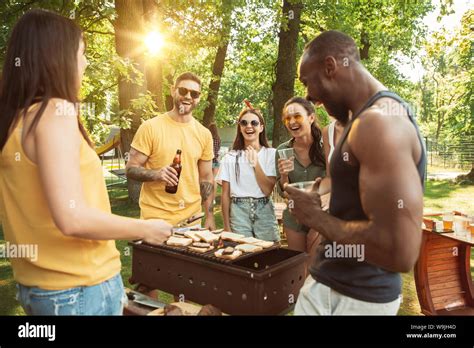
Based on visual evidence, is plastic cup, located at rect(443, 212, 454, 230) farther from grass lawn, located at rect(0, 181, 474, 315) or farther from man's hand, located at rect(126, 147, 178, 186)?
man's hand, located at rect(126, 147, 178, 186)

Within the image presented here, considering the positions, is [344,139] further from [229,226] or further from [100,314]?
[229,226]

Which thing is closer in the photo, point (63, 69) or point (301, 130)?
point (63, 69)

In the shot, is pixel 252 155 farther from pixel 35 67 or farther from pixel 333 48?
pixel 35 67

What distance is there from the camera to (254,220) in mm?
4355

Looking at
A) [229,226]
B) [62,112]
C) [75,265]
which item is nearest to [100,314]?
[75,265]

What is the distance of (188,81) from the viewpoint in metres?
4.38

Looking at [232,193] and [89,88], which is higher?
[89,88]

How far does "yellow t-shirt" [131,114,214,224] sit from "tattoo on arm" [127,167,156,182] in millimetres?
183

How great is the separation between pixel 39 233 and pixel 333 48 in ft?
5.40

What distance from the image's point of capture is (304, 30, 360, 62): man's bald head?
1.93 meters

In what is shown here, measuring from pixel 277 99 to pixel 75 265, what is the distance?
9.89 metres

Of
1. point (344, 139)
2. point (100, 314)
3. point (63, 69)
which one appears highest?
point (63, 69)

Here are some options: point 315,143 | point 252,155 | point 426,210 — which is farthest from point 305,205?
point 426,210
